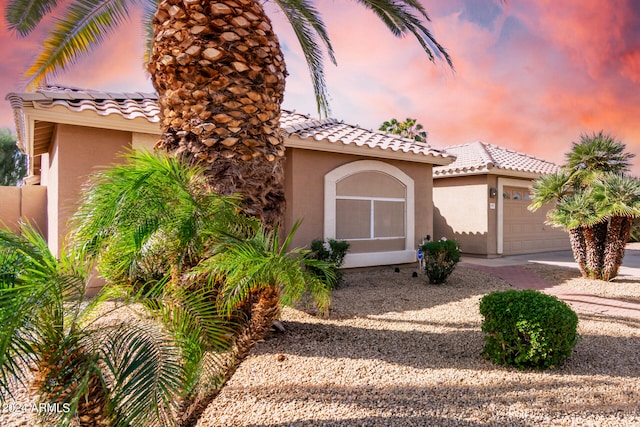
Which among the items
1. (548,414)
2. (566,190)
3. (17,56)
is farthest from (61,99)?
(566,190)

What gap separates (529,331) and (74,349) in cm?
458

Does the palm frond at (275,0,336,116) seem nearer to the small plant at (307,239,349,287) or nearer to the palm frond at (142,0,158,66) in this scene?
the palm frond at (142,0,158,66)

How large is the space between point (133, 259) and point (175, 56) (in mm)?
2482

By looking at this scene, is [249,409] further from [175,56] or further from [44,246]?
[175,56]

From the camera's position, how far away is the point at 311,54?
7848 mm

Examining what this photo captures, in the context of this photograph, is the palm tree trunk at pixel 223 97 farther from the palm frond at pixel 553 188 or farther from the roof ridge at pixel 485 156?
the roof ridge at pixel 485 156

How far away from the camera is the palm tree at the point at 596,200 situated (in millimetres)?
9812

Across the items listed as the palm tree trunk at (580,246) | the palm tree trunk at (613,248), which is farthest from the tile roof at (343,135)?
the palm tree trunk at (613,248)

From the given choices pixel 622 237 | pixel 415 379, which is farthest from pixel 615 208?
pixel 415 379

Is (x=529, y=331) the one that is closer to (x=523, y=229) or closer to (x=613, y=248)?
(x=613, y=248)

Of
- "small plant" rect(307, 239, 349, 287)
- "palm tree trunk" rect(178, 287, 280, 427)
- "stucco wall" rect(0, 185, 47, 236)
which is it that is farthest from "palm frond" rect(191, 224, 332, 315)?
"stucco wall" rect(0, 185, 47, 236)

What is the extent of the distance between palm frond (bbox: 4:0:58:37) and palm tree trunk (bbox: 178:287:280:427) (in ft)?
22.6

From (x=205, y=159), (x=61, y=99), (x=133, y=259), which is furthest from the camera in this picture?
(x=61, y=99)

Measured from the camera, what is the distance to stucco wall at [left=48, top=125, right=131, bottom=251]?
760 cm
